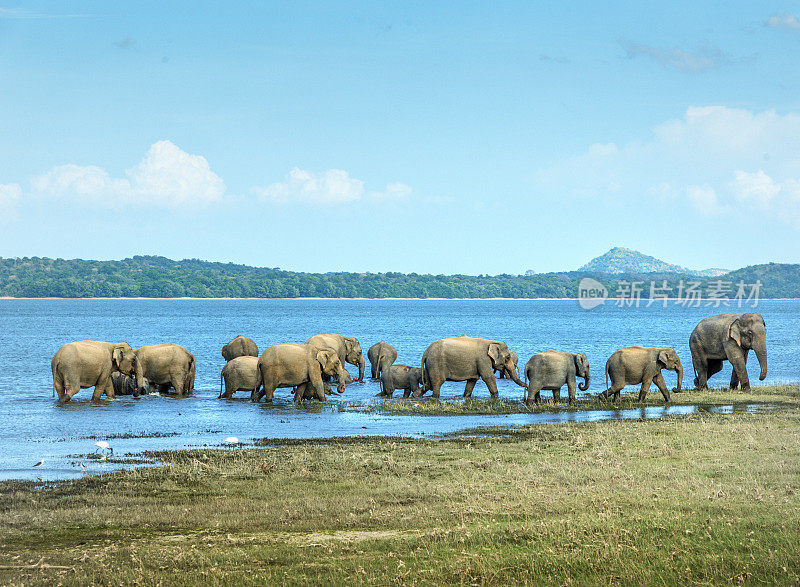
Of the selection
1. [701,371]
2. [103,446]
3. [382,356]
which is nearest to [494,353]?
[701,371]

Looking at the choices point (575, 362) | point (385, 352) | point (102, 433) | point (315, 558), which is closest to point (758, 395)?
point (575, 362)

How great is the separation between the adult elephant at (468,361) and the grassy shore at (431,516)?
11.6 m

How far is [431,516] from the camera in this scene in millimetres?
14570

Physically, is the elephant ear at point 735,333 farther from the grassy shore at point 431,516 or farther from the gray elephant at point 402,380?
the grassy shore at point 431,516

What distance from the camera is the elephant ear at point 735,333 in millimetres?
34438

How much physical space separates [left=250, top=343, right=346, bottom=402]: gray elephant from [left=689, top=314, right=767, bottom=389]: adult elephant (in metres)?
14.9

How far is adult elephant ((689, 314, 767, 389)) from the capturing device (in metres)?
34.4

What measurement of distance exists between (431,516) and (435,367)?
19528mm

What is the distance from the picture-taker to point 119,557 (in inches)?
489

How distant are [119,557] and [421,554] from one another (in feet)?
13.8

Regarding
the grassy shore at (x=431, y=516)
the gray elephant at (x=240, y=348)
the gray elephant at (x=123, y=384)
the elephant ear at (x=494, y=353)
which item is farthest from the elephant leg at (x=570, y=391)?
the gray elephant at (x=123, y=384)

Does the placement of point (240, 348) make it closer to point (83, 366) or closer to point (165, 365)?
point (165, 365)

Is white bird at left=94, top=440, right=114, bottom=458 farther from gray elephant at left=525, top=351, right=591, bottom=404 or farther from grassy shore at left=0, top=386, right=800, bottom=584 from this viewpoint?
gray elephant at left=525, top=351, right=591, bottom=404

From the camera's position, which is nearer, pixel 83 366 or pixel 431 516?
pixel 431 516
